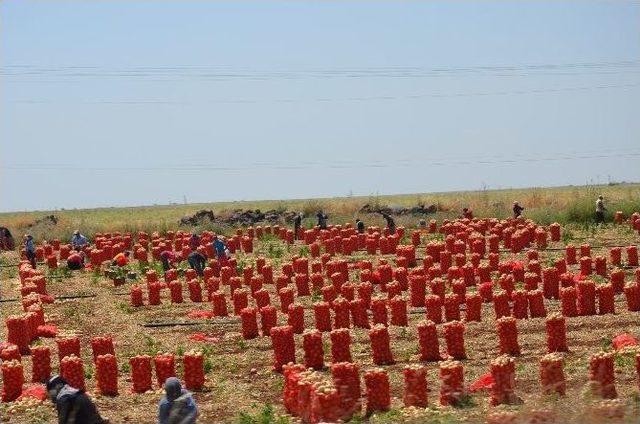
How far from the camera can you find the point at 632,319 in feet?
70.3

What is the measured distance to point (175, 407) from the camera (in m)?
13.6

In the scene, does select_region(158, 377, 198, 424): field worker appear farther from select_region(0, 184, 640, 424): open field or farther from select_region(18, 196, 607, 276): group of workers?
select_region(18, 196, 607, 276): group of workers

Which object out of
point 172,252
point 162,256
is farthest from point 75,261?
point 162,256

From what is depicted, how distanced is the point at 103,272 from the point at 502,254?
12.9 m

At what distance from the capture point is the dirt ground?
14676 mm

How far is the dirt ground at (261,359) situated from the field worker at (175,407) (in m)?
1.31

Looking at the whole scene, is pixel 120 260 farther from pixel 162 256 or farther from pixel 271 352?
pixel 271 352

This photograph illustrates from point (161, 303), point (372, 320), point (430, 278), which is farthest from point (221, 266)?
point (372, 320)

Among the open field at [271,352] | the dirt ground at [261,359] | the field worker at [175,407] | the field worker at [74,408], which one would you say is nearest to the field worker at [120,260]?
the open field at [271,352]

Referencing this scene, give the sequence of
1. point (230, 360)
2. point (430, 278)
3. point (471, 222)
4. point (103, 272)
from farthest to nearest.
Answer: point (471, 222), point (103, 272), point (430, 278), point (230, 360)

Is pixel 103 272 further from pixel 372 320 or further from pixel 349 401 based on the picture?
pixel 349 401

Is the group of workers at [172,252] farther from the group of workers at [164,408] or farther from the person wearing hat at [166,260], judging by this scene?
the group of workers at [164,408]

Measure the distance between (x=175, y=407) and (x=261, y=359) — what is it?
692cm

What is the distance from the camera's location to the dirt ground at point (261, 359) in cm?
1468
